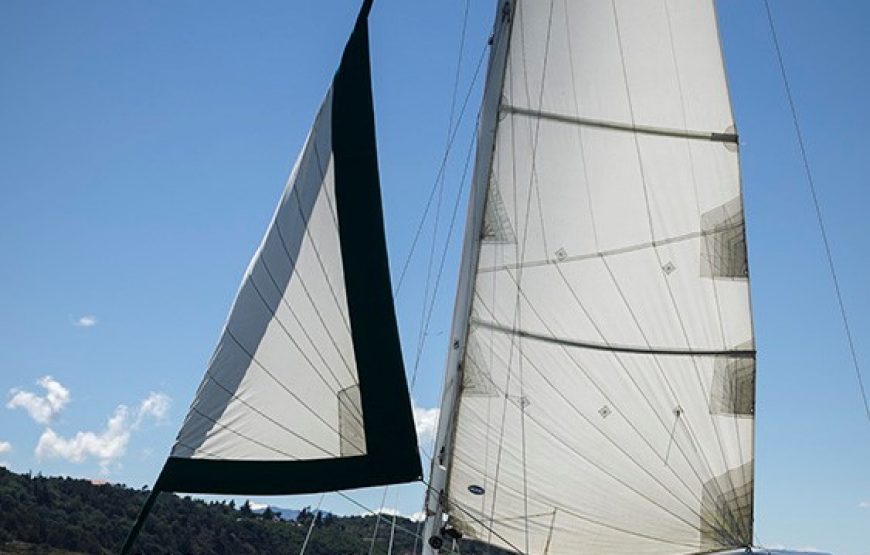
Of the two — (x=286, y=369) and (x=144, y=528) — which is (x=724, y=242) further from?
(x=144, y=528)

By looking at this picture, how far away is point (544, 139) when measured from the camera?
14.5 m

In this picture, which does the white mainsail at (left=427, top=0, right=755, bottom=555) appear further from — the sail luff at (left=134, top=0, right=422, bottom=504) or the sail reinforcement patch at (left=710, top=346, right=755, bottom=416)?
the sail luff at (left=134, top=0, right=422, bottom=504)

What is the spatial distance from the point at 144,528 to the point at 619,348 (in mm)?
36058

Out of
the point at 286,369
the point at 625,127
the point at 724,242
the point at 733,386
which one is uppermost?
the point at 625,127

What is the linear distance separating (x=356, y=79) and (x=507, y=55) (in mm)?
2284

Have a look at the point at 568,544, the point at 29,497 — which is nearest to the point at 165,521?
the point at 29,497

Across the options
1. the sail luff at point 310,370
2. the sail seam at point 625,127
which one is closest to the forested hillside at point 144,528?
the sail seam at point 625,127

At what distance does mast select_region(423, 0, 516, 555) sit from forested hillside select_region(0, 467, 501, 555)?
24800 millimetres

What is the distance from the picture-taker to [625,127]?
1503cm

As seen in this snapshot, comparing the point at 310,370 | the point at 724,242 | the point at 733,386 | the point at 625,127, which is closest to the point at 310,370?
the point at 310,370

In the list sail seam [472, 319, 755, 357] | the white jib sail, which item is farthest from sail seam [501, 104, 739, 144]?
the white jib sail

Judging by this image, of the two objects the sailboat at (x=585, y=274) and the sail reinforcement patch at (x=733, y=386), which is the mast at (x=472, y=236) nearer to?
the sailboat at (x=585, y=274)

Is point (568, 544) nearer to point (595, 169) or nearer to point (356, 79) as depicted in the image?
point (595, 169)

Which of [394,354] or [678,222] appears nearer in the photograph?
[394,354]
